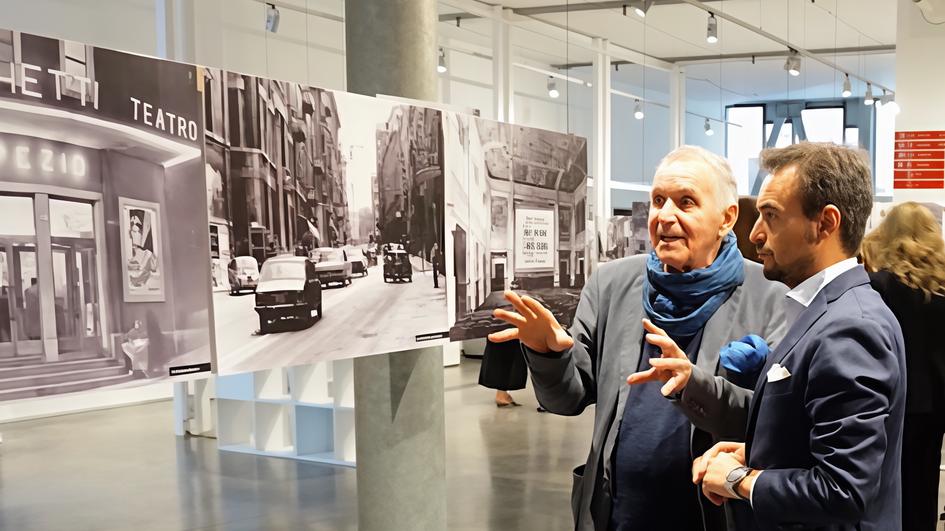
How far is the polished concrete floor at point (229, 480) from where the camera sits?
5.84 m

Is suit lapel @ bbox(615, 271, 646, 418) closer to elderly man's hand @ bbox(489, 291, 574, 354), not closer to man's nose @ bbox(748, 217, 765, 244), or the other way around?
elderly man's hand @ bbox(489, 291, 574, 354)

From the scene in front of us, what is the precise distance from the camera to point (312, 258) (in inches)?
126

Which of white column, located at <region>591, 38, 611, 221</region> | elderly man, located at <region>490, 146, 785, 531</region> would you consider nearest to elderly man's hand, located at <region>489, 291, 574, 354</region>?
elderly man, located at <region>490, 146, 785, 531</region>

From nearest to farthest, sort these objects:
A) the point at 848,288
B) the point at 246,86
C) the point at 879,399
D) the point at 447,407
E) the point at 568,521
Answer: the point at 879,399
the point at 848,288
the point at 246,86
the point at 568,521
the point at 447,407

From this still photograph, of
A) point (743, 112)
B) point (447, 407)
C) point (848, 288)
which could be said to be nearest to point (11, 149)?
point (848, 288)

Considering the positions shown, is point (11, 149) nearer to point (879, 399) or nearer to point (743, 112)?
point (879, 399)

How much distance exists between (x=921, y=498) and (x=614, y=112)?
56.2ft

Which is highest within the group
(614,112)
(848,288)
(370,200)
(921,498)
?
(614,112)

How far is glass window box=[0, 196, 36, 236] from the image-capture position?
2301 mm

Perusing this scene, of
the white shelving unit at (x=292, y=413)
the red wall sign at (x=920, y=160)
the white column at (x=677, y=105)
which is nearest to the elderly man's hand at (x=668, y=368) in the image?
the white shelving unit at (x=292, y=413)

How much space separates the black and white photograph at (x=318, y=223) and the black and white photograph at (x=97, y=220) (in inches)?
4.7

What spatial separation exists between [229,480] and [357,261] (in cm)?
415

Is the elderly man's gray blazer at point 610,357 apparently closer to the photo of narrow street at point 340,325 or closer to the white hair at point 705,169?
the white hair at point 705,169

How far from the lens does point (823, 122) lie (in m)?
21.6
